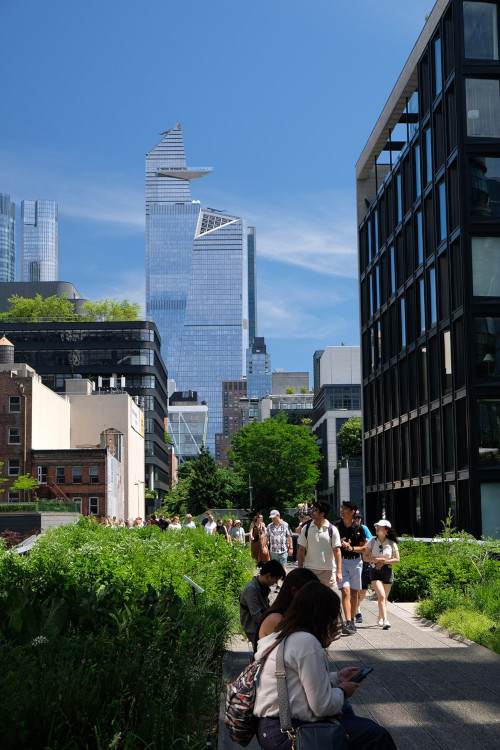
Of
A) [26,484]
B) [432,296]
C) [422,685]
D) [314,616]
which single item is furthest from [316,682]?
[26,484]

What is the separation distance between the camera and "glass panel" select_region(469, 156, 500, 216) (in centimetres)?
3775

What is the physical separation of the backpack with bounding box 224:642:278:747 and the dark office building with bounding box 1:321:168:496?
376 ft

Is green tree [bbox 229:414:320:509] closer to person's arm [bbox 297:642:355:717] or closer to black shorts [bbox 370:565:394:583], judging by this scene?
black shorts [bbox 370:565:394:583]

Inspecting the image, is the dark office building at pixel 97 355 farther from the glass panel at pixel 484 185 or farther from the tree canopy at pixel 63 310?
the glass panel at pixel 484 185

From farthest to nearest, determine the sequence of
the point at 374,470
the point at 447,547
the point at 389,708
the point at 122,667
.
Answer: the point at 374,470
the point at 447,547
the point at 389,708
the point at 122,667

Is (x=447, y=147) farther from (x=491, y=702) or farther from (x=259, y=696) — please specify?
(x=259, y=696)

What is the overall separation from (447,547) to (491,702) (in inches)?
451

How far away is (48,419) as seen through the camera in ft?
275

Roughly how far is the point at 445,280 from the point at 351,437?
66881 mm

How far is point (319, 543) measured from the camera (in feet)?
46.5

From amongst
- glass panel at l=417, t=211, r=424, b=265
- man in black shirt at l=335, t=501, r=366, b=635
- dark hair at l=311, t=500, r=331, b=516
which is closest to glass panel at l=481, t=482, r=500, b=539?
glass panel at l=417, t=211, r=424, b=265

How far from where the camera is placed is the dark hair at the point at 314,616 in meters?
5.28

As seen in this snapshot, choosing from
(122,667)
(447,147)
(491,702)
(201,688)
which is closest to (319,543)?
(491,702)

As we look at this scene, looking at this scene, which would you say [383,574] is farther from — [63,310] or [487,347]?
[63,310]
